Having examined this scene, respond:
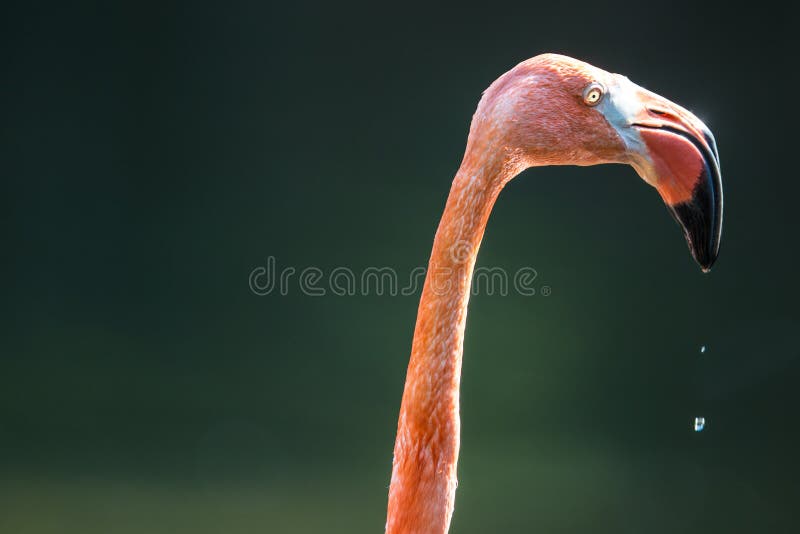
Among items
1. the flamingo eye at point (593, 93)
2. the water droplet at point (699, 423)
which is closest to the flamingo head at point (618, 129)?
the flamingo eye at point (593, 93)

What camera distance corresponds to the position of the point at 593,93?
4.12 ft

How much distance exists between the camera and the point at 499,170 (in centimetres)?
129

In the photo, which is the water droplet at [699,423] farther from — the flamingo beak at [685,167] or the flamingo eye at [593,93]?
the flamingo eye at [593,93]

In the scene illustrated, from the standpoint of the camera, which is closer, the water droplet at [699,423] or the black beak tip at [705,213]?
the black beak tip at [705,213]

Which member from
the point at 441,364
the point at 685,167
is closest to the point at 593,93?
the point at 685,167

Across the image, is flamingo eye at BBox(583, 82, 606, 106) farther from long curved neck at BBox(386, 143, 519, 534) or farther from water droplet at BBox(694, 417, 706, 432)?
water droplet at BBox(694, 417, 706, 432)

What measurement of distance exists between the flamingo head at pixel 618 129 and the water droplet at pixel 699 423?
4.61 feet

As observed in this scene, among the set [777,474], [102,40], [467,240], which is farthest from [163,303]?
[777,474]

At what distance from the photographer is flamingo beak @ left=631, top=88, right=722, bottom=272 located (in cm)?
123

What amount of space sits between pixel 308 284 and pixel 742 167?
1463 mm

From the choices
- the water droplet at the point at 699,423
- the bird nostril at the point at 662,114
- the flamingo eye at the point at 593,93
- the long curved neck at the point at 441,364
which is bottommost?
the long curved neck at the point at 441,364

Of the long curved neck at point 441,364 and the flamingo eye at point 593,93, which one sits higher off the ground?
the flamingo eye at point 593,93

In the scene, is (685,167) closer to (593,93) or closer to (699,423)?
(593,93)

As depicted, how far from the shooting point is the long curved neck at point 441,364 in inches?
50.6
